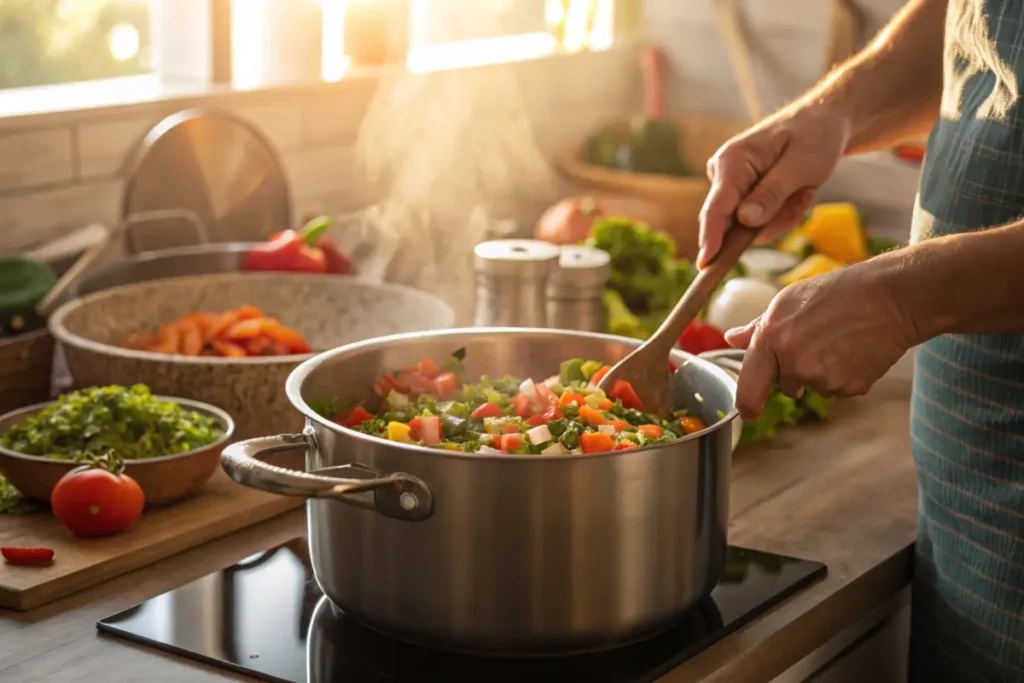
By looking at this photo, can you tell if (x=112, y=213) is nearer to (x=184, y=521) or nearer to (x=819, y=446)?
(x=184, y=521)

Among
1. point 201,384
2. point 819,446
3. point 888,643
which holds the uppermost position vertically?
point 201,384

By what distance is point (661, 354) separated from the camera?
1.30 m

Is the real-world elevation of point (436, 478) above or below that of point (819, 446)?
above

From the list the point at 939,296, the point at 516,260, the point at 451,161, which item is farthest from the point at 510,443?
the point at 451,161

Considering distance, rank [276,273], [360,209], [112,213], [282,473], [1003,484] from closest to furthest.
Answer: [282,473], [1003,484], [276,273], [112,213], [360,209]

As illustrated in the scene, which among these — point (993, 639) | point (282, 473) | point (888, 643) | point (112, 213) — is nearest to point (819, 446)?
point (888, 643)

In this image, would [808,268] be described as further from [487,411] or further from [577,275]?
[487,411]

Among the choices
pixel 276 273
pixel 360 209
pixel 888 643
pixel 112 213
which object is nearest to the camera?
pixel 888 643

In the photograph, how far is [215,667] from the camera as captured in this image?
A: 3.55ft

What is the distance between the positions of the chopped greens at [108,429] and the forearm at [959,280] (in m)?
0.73

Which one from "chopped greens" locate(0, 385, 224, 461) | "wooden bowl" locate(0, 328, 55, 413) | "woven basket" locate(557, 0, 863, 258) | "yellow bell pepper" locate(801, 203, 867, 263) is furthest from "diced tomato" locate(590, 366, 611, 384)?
"woven basket" locate(557, 0, 863, 258)

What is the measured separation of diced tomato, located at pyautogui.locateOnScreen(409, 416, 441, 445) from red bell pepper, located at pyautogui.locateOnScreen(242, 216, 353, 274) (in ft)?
2.67

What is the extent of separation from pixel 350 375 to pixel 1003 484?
61cm

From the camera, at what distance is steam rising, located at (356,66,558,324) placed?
2.30m
